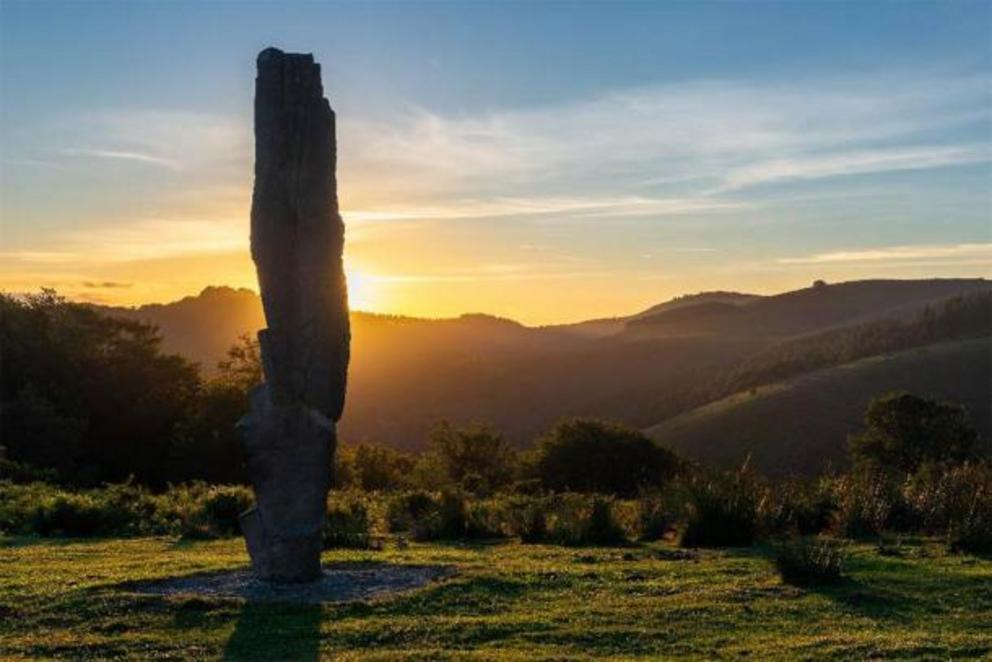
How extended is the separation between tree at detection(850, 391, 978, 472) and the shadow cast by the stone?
117 ft

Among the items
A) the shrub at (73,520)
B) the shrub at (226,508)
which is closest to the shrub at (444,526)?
the shrub at (226,508)

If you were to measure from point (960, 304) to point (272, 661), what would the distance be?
109603 millimetres

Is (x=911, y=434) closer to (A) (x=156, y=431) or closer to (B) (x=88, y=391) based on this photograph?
(A) (x=156, y=431)

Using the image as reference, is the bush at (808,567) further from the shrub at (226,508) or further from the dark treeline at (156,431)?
the dark treeline at (156,431)

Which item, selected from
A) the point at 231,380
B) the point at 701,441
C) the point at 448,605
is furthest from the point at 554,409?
the point at 448,605

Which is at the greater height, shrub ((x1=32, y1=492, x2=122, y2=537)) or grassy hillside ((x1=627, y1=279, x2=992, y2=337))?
grassy hillside ((x1=627, y1=279, x2=992, y2=337))

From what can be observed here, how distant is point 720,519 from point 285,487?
6.71 metres

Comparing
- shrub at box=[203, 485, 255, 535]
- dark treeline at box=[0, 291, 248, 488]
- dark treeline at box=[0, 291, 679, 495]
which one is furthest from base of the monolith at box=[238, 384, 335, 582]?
dark treeline at box=[0, 291, 248, 488]

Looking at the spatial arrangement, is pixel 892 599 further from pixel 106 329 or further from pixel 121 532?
pixel 106 329

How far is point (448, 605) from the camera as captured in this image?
11484 mm

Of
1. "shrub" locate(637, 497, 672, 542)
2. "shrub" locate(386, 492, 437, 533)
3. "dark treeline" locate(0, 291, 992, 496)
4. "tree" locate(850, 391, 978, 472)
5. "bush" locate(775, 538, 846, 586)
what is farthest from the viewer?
"tree" locate(850, 391, 978, 472)

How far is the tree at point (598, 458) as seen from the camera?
1704 inches

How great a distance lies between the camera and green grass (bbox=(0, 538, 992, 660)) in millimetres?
9664

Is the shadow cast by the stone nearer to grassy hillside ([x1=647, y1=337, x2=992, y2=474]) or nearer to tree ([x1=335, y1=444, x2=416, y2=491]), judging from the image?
tree ([x1=335, y1=444, x2=416, y2=491])
